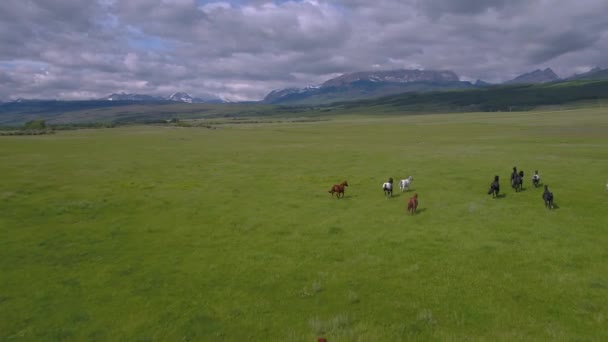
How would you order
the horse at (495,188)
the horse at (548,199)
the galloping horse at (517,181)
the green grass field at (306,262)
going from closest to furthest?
the green grass field at (306,262) < the horse at (548,199) < the horse at (495,188) < the galloping horse at (517,181)

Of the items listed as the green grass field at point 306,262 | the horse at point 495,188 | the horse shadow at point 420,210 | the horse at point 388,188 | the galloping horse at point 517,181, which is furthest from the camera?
the horse at point 388,188

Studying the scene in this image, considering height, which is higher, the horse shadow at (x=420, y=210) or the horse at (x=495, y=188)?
the horse at (x=495, y=188)

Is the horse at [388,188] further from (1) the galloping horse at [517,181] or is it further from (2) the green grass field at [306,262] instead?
(1) the galloping horse at [517,181]

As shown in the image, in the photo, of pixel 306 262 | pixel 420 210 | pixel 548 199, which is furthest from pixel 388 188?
pixel 306 262

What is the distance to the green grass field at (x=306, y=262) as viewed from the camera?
13594 mm

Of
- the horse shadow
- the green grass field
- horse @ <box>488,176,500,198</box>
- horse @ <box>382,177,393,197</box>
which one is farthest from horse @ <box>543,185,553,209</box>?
horse @ <box>382,177,393,197</box>

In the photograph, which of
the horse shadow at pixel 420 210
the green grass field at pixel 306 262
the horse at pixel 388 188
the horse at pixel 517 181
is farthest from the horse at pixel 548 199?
the horse at pixel 388 188

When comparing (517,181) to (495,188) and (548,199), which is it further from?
(548,199)

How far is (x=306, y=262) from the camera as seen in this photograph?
63.4 feet

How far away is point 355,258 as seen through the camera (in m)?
19.5

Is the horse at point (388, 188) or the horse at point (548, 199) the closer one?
the horse at point (548, 199)

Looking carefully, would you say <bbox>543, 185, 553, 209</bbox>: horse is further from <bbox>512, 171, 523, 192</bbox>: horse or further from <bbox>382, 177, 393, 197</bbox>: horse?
<bbox>382, 177, 393, 197</bbox>: horse

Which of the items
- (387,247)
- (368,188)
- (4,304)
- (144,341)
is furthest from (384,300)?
(368,188)

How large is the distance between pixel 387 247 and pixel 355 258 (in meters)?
2.29
